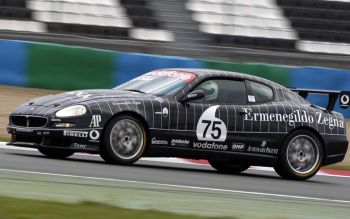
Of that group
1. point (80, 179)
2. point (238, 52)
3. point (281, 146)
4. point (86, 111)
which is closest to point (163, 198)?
point (80, 179)

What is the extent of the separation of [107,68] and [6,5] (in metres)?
6.87

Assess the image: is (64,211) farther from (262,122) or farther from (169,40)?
(169,40)

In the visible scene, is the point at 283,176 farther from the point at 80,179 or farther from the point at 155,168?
the point at 80,179

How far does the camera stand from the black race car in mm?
10445

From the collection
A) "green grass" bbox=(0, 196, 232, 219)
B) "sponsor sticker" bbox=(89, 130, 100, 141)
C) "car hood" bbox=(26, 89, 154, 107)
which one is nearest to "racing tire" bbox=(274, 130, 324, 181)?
"car hood" bbox=(26, 89, 154, 107)

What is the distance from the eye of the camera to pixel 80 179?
878 centimetres

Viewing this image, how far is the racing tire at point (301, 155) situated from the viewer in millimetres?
11688

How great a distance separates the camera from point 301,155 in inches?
466

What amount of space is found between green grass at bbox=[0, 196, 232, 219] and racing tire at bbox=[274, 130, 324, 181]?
5114mm

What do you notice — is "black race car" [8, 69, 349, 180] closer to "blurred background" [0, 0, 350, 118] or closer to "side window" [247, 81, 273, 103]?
"side window" [247, 81, 273, 103]

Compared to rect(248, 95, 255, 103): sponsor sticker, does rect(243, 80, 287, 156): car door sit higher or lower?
lower

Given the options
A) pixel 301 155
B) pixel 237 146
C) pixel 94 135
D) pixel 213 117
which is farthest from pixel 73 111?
pixel 301 155

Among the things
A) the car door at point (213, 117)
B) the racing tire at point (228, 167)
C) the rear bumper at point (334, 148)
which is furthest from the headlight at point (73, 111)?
the rear bumper at point (334, 148)

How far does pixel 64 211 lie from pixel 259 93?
229 inches
